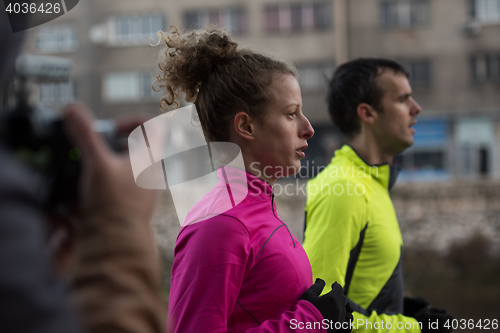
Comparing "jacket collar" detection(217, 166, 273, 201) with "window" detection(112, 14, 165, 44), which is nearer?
"jacket collar" detection(217, 166, 273, 201)

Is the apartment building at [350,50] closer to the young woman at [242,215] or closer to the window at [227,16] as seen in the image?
the window at [227,16]

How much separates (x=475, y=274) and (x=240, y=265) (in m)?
9.92

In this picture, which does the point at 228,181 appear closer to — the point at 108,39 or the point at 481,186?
the point at 481,186

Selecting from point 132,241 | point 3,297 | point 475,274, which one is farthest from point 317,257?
point 475,274

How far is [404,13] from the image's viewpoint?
18.8 m

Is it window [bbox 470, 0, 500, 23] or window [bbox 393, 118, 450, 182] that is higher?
window [bbox 470, 0, 500, 23]

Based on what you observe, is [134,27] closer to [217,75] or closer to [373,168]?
[373,168]

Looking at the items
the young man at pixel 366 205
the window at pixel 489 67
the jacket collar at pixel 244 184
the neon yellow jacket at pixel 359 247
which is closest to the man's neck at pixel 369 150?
the young man at pixel 366 205

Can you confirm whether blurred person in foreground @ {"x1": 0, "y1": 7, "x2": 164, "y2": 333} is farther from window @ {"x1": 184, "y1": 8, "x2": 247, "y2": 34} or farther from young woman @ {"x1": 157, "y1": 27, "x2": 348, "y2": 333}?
window @ {"x1": 184, "y1": 8, "x2": 247, "y2": 34}

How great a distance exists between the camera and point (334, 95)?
2.44 m

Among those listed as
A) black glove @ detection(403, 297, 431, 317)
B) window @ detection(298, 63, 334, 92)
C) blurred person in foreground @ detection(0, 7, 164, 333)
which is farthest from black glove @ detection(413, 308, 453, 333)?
window @ detection(298, 63, 334, 92)

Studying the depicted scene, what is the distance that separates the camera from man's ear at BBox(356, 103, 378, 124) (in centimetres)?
229

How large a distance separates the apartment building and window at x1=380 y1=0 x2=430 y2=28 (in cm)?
4

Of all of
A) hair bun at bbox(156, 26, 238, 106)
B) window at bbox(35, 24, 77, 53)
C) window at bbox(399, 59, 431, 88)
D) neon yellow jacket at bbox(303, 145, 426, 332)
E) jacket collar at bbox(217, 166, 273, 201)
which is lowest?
window at bbox(399, 59, 431, 88)
